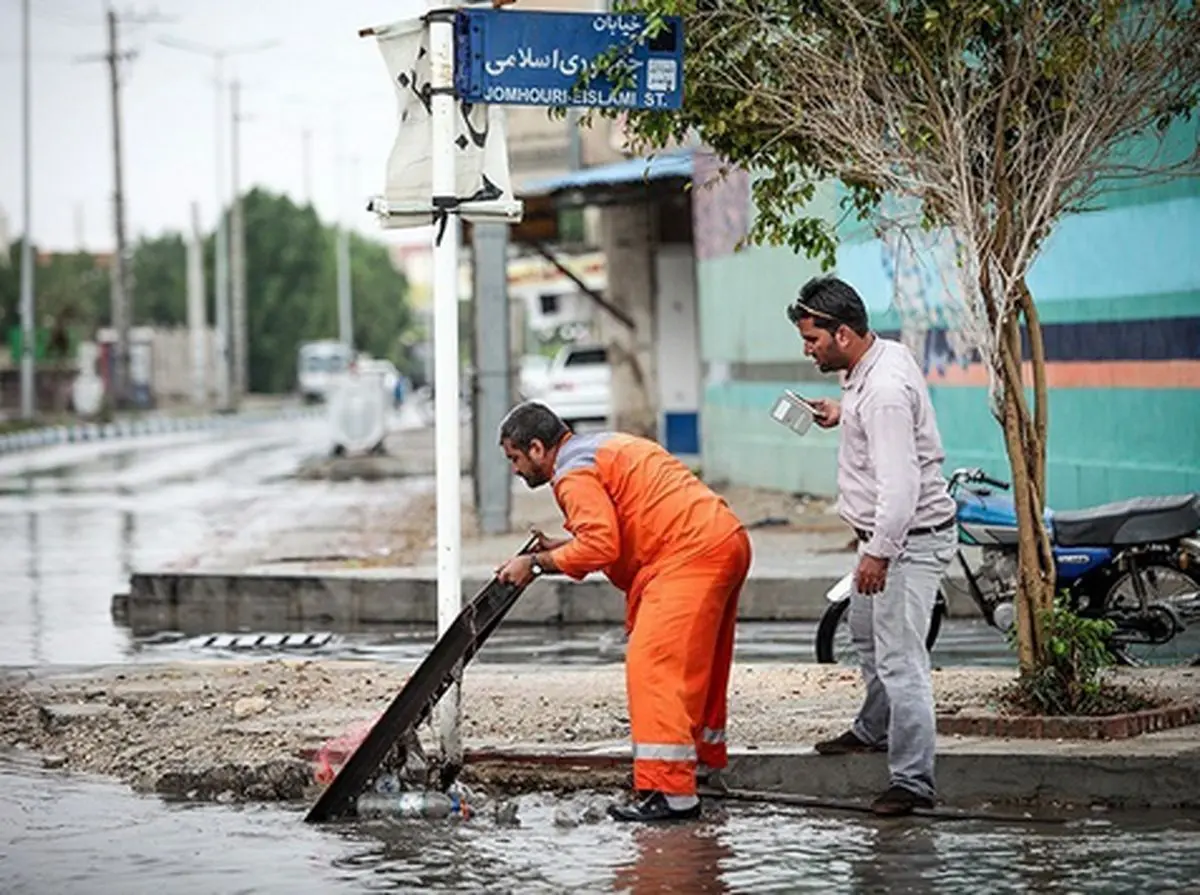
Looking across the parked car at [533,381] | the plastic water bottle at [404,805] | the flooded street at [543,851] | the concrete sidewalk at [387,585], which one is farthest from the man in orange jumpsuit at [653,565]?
the parked car at [533,381]

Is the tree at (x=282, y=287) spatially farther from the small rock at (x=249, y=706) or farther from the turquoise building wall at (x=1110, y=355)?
the small rock at (x=249, y=706)

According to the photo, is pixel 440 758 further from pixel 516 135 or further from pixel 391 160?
pixel 516 135

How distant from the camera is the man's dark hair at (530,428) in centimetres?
955

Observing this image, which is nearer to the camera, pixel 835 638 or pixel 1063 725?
pixel 1063 725

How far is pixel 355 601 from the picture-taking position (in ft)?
61.8

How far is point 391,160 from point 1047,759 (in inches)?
135

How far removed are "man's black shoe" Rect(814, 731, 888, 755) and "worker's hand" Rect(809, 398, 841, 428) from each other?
3.92 ft

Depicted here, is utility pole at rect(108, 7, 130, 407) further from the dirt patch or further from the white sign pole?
the white sign pole

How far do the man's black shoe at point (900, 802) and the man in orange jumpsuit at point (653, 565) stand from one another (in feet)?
2.22

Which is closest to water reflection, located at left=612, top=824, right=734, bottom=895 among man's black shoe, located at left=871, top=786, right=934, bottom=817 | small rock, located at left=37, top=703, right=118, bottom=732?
man's black shoe, located at left=871, top=786, right=934, bottom=817

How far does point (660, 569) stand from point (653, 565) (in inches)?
1.6

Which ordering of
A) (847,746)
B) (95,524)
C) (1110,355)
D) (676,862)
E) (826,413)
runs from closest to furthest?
1. (676,862)
2. (847,746)
3. (826,413)
4. (1110,355)
5. (95,524)

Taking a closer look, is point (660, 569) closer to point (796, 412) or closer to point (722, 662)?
point (722, 662)

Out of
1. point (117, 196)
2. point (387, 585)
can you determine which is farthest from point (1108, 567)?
point (117, 196)
